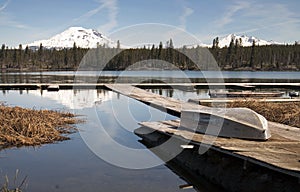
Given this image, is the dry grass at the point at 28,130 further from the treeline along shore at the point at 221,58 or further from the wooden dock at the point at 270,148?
the treeline along shore at the point at 221,58

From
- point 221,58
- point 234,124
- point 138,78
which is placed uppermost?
point 221,58

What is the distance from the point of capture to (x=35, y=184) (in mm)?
7121

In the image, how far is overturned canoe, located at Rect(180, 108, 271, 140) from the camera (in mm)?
7308

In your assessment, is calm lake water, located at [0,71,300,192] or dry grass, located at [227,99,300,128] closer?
calm lake water, located at [0,71,300,192]

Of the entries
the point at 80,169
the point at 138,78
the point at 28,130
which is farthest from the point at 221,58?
the point at 80,169

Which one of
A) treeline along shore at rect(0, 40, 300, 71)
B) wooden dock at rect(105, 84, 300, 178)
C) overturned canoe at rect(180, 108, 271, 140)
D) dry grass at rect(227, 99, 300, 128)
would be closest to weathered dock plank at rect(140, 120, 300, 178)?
wooden dock at rect(105, 84, 300, 178)

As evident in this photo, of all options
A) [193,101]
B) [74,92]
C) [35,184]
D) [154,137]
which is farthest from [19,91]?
[35,184]

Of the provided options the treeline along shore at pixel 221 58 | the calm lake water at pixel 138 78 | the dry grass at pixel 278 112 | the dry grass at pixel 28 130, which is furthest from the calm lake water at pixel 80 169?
the treeline along shore at pixel 221 58

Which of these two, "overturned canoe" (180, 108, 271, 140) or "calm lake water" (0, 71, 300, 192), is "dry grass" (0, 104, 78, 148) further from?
"overturned canoe" (180, 108, 271, 140)

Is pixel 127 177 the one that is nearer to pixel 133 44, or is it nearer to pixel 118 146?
pixel 118 146

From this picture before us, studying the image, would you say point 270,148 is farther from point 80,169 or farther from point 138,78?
point 138,78

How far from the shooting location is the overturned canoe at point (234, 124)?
7.31m

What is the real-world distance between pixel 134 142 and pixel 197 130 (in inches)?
107

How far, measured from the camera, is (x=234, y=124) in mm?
7520
